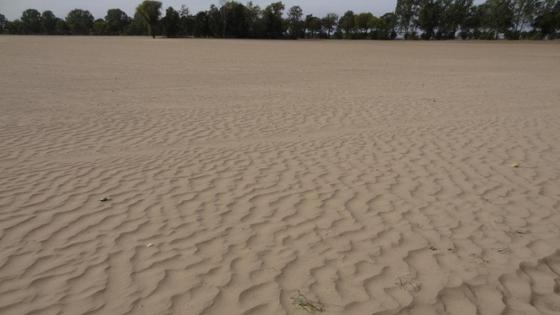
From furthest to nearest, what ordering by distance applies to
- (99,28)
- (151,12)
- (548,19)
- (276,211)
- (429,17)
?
1. (99,28)
2. (429,17)
3. (151,12)
4. (548,19)
5. (276,211)

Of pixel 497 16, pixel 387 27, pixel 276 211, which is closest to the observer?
pixel 276 211

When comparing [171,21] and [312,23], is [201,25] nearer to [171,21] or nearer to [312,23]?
[171,21]

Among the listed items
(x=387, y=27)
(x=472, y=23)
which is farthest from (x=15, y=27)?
(x=472, y=23)

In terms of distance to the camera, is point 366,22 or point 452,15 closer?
point 452,15

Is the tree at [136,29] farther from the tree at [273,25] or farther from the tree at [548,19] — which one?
the tree at [548,19]

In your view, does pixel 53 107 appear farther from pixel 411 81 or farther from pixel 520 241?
pixel 411 81

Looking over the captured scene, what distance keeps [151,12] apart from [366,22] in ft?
152

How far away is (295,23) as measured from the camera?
269 ft

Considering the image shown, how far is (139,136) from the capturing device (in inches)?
301

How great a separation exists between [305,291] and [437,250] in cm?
154

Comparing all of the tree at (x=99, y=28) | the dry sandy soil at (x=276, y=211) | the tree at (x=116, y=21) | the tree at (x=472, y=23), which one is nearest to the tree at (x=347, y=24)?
the tree at (x=472, y=23)

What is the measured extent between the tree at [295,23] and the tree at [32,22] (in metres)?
65.2

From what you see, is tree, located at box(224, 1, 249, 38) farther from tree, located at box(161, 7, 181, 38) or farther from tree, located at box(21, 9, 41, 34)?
tree, located at box(21, 9, 41, 34)

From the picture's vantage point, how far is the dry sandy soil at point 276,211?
3.28 meters
